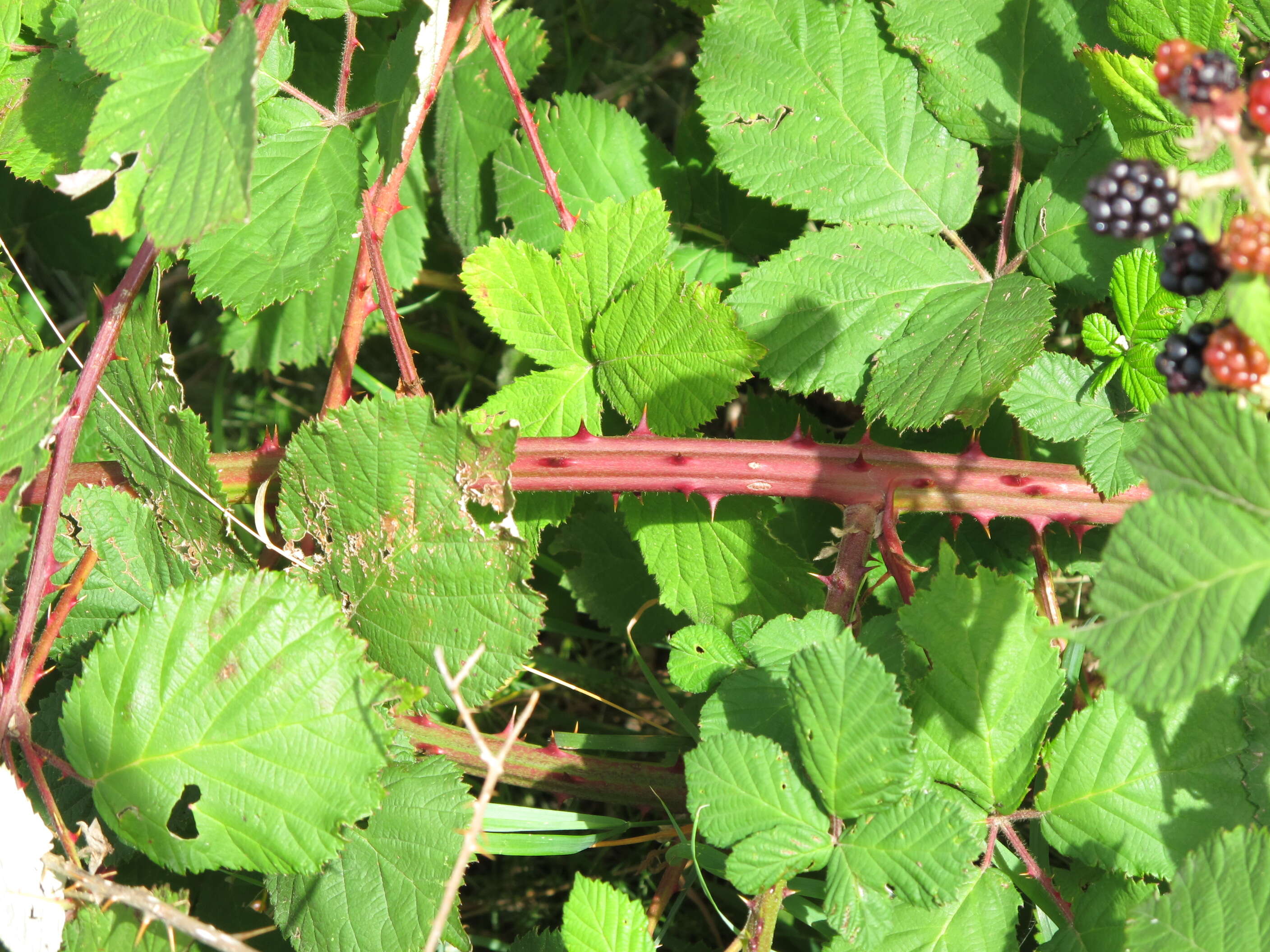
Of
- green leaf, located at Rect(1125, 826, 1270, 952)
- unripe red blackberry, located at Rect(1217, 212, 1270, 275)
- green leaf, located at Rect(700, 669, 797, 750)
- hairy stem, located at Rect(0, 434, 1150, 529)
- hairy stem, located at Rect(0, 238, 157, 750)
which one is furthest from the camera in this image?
hairy stem, located at Rect(0, 434, 1150, 529)

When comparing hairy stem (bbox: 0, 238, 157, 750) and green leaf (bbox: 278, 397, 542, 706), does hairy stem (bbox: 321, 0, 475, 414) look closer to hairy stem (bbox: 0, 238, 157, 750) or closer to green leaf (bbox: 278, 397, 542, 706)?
green leaf (bbox: 278, 397, 542, 706)

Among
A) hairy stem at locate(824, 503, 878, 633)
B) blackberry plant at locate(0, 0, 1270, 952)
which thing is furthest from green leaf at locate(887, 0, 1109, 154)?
hairy stem at locate(824, 503, 878, 633)

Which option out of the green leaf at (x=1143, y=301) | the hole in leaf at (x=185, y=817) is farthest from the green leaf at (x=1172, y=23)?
the hole in leaf at (x=185, y=817)

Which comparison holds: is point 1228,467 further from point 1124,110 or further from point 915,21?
point 915,21

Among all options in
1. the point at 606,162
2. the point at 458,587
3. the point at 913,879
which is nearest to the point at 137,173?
the point at 458,587

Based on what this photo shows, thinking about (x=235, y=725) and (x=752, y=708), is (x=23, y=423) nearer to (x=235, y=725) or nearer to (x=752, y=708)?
(x=235, y=725)

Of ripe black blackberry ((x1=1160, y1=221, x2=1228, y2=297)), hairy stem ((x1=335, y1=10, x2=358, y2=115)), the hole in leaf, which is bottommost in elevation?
the hole in leaf
